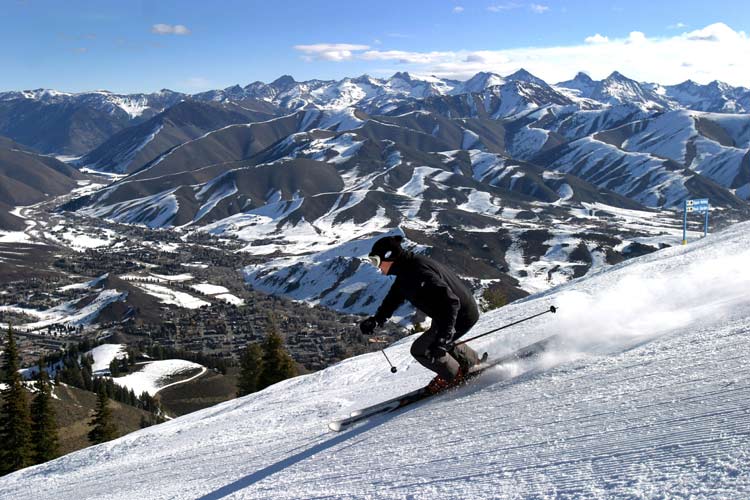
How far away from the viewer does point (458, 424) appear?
8.87 meters

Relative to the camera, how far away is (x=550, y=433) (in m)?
7.50

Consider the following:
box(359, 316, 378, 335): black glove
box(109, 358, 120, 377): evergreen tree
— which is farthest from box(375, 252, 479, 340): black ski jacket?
box(109, 358, 120, 377): evergreen tree

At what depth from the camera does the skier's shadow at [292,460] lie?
370 inches

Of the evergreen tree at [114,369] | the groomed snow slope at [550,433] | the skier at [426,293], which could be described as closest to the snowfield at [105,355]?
the evergreen tree at [114,369]

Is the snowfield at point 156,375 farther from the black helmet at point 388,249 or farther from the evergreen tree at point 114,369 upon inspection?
the black helmet at point 388,249

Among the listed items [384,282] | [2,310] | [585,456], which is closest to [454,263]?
[384,282]

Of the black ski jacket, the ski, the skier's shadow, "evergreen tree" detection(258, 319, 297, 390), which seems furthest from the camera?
"evergreen tree" detection(258, 319, 297, 390)

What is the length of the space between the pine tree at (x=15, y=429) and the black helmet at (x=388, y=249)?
3679 centimetres

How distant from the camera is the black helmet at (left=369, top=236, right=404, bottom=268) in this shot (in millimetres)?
9078

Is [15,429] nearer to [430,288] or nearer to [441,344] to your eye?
[441,344]

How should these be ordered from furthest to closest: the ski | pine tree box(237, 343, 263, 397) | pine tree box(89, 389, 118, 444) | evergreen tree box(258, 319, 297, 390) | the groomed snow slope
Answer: pine tree box(237, 343, 263, 397), evergreen tree box(258, 319, 297, 390), pine tree box(89, 389, 118, 444), the ski, the groomed snow slope

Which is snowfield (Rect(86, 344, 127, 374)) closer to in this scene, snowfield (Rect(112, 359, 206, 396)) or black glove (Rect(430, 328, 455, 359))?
snowfield (Rect(112, 359, 206, 396))

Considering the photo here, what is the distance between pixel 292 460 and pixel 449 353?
10.2 ft

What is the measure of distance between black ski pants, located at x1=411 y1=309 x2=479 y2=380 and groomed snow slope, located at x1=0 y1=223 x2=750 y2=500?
1.50ft
